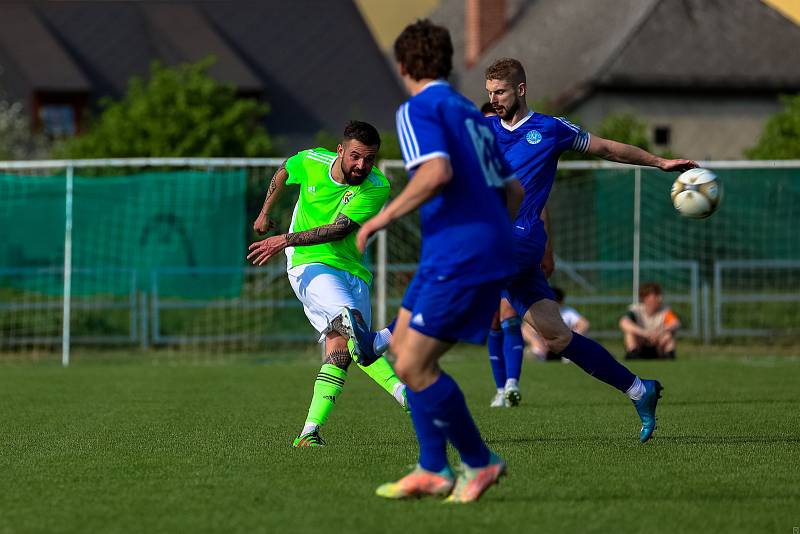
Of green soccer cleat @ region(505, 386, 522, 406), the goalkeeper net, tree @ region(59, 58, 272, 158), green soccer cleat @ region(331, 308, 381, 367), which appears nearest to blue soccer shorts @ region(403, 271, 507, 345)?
green soccer cleat @ region(331, 308, 381, 367)

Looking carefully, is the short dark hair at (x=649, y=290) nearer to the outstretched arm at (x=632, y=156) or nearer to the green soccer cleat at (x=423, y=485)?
the outstretched arm at (x=632, y=156)

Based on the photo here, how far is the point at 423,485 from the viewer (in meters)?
5.82

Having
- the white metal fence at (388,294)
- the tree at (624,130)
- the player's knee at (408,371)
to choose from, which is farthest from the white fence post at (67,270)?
the tree at (624,130)

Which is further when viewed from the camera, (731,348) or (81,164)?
(731,348)

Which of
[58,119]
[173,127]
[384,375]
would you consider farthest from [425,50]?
[58,119]

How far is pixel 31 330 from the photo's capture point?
19.3 m

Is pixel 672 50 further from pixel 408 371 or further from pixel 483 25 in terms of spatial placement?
pixel 408 371

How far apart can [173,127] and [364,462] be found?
28524 mm

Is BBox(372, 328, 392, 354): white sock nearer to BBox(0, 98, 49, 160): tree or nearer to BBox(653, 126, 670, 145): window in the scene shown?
BBox(0, 98, 49, 160): tree

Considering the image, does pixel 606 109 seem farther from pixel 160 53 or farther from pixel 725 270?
pixel 725 270

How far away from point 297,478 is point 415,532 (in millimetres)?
1558

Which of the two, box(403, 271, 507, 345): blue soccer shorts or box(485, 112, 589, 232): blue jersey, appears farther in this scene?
box(485, 112, 589, 232): blue jersey

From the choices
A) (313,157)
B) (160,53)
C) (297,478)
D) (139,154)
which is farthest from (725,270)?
(160,53)

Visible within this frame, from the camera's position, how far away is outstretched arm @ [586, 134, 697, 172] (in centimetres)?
784
